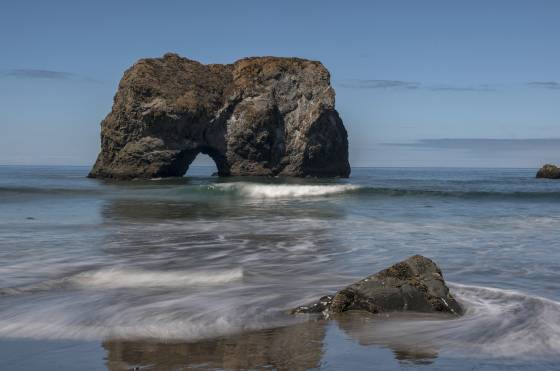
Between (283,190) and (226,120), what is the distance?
19.4 metres

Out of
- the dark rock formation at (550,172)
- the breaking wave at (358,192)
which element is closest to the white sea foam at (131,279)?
the breaking wave at (358,192)

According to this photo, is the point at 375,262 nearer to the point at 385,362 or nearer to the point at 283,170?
the point at 385,362

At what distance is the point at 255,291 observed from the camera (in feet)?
27.3

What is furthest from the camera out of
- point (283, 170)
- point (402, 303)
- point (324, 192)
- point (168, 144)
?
point (283, 170)

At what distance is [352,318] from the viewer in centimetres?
650

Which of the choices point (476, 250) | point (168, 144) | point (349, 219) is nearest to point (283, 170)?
point (168, 144)

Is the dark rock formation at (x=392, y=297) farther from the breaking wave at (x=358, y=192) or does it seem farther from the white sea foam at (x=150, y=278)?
the breaking wave at (x=358, y=192)

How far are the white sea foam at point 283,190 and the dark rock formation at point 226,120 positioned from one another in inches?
598

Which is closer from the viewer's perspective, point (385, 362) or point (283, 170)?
point (385, 362)

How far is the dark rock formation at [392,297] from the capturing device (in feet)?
22.3

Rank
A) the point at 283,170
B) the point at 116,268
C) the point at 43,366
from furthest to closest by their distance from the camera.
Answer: the point at 283,170 < the point at 116,268 < the point at 43,366

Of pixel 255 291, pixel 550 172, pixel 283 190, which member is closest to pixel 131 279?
pixel 255 291

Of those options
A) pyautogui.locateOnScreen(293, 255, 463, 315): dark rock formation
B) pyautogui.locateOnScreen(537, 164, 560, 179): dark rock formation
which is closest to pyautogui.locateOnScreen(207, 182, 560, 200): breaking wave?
pyautogui.locateOnScreen(537, 164, 560, 179): dark rock formation

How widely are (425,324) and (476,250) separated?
6959 millimetres
